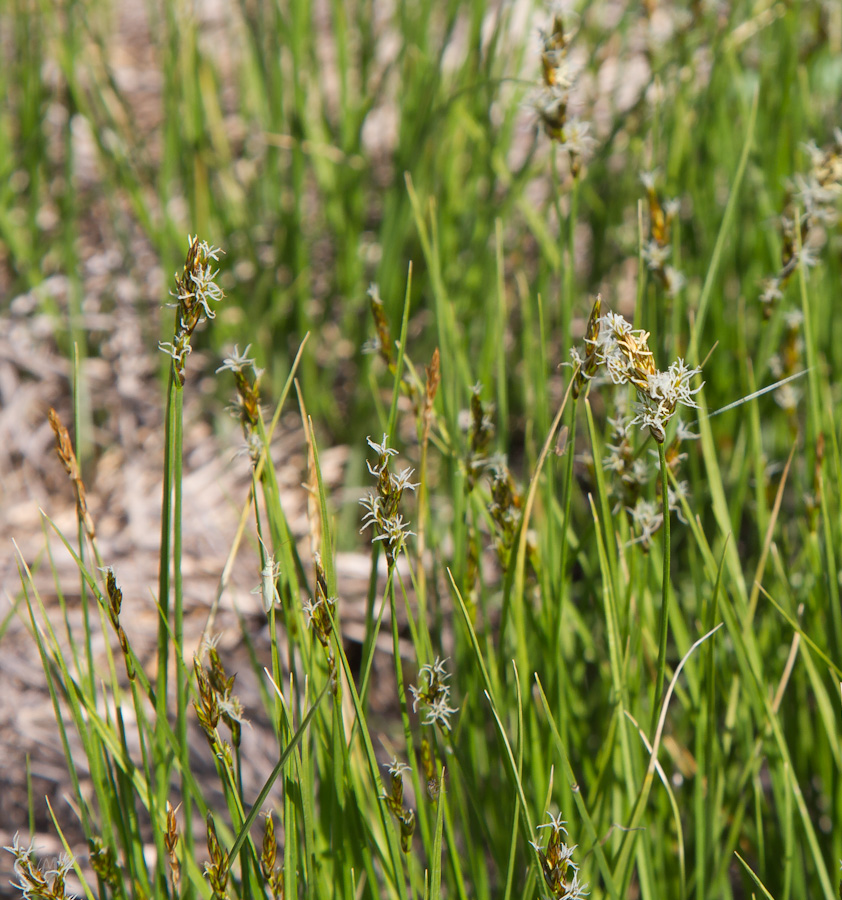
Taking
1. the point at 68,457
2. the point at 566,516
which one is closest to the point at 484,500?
the point at 566,516

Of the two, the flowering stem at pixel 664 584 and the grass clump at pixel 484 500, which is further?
the grass clump at pixel 484 500

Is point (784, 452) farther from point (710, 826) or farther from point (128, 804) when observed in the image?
point (128, 804)

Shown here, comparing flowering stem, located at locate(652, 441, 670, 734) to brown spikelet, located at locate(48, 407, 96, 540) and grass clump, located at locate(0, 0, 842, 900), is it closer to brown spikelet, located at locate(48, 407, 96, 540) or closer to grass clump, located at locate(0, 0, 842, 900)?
grass clump, located at locate(0, 0, 842, 900)

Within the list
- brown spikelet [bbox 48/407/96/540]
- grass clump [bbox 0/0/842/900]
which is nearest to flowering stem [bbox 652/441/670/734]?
grass clump [bbox 0/0/842/900]

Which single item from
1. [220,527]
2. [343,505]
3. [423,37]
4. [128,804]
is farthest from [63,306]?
[128,804]

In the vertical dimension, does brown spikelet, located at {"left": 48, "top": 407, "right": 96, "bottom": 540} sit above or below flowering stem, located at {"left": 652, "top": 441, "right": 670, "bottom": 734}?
above

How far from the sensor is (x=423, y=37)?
1555 mm

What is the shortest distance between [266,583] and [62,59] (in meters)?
1.34

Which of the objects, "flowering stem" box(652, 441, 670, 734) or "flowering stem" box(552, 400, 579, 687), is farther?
"flowering stem" box(552, 400, 579, 687)

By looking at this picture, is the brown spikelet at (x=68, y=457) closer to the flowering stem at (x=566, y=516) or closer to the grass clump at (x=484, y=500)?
the grass clump at (x=484, y=500)

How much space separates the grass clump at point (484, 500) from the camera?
62 cm

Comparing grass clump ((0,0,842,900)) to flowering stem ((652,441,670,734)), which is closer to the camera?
flowering stem ((652,441,670,734))

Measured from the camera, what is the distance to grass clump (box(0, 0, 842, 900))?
2.03 feet

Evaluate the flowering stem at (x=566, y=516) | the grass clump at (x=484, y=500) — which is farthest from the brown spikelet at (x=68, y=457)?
the flowering stem at (x=566, y=516)
